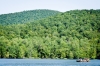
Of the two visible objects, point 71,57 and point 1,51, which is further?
point 71,57

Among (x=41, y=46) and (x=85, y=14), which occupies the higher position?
(x=85, y=14)

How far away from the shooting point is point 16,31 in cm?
15412

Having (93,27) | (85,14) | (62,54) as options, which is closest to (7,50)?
(62,54)

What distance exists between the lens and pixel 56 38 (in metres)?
148

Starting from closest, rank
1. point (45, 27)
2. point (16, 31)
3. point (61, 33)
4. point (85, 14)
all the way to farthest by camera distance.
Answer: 1. point (16, 31)
2. point (61, 33)
3. point (45, 27)
4. point (85, 14)

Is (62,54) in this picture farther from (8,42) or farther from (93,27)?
(93,27)

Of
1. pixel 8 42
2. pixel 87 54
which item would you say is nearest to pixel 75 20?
pixel 87 54

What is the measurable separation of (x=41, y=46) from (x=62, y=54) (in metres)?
9.90

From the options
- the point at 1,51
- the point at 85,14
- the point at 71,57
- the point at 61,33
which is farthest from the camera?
the point at 85,14

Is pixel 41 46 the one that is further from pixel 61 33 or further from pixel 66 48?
pixel 61 33

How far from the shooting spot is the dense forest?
4804 inches

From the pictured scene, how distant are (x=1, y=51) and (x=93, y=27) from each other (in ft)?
237

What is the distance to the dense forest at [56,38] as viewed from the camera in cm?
12203

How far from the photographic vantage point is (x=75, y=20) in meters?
187
